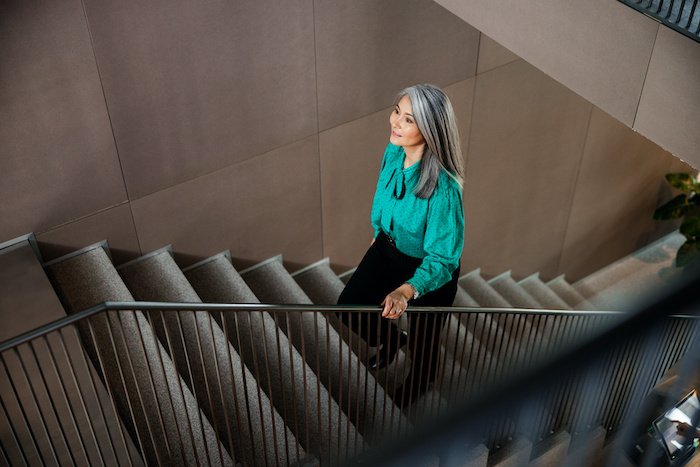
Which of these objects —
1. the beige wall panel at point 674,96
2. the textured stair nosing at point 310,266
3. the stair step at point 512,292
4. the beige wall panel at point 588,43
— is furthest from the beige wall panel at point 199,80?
the stair step at point 512,292

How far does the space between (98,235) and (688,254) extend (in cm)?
579

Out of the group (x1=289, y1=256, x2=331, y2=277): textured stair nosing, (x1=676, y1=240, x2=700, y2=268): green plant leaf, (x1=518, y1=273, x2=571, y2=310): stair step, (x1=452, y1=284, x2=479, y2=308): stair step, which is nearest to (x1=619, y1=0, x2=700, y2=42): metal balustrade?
(x1=289, y1=256, x2=331, y2=277): textured stair nosing

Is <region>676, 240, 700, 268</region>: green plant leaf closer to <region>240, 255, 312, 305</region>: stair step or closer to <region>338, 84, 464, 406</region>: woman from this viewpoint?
<region>240, 255, 312, 305</region>: stair step

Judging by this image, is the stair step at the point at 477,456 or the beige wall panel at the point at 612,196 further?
the beige wall panel at the point at 612,196

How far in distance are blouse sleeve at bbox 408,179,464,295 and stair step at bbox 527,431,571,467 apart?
6.70ft

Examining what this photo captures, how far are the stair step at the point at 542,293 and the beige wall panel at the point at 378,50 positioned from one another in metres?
3.01

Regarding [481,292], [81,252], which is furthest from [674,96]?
[481,292]

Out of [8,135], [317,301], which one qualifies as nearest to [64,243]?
[8,135]

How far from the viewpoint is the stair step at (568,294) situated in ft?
27.0

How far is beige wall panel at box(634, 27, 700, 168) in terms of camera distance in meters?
3.17

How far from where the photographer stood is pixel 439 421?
1.01 meters

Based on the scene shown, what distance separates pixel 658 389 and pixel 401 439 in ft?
12.8

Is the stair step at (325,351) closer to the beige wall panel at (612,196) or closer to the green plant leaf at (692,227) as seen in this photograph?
the beige wall panel at (612,196)

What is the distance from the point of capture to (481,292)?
705 cm
